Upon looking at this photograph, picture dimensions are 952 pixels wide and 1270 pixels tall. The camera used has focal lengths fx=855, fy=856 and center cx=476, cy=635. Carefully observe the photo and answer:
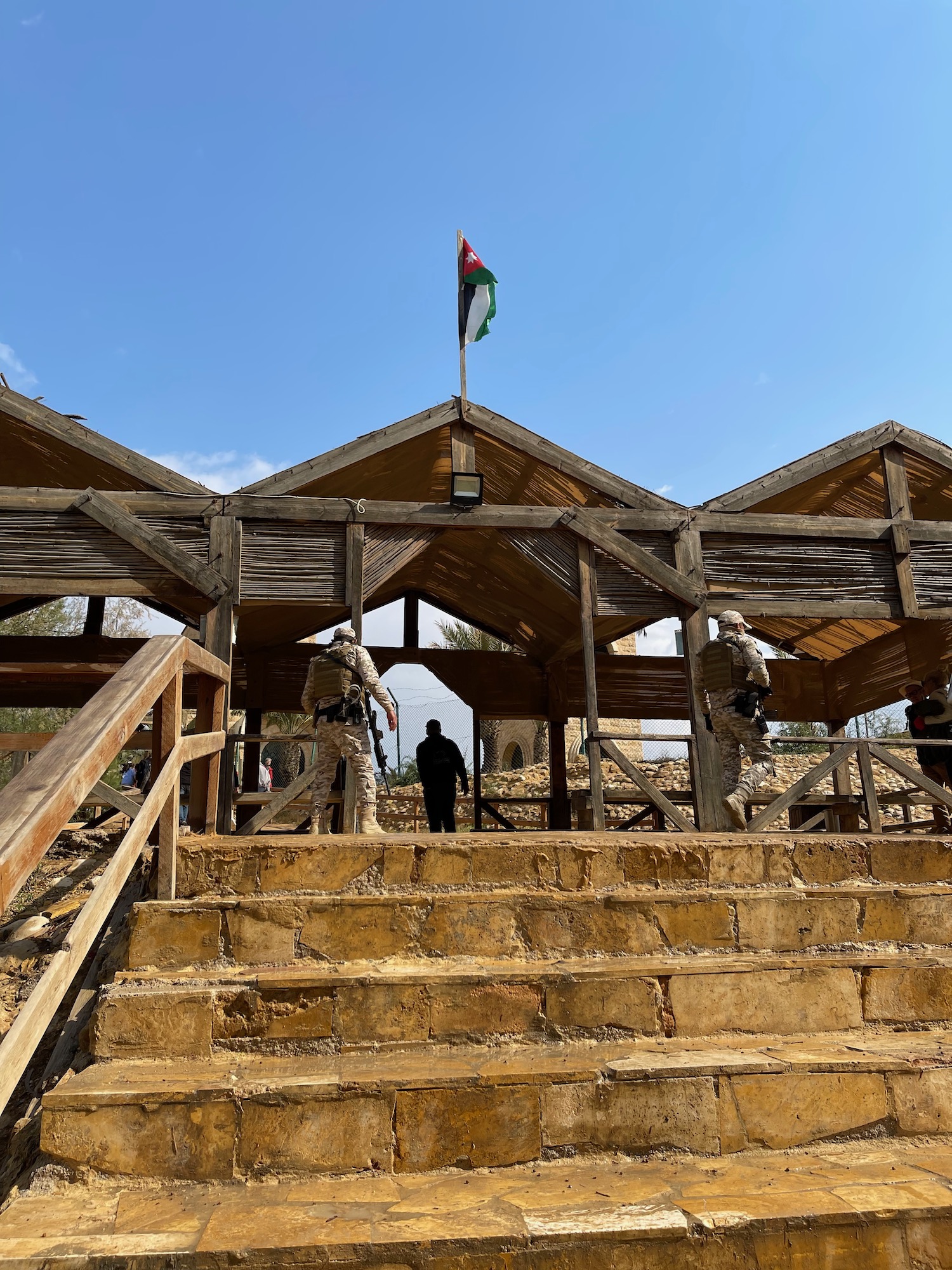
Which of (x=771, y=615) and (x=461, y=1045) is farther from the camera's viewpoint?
(x=771, y=615)

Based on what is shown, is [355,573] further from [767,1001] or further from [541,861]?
[767,1001]

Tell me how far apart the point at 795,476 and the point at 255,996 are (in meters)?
7.48

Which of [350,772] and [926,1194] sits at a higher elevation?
[350,772]

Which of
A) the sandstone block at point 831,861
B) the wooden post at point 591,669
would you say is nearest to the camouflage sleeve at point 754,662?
Answer: the wooden post at point 591,669

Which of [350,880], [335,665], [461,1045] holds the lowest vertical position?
[461,1045]

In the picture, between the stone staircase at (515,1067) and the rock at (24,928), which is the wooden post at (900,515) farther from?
the rock at (24,928)

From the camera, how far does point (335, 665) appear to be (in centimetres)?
639

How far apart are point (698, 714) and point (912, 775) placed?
76.1 inches

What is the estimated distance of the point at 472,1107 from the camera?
3090 mm

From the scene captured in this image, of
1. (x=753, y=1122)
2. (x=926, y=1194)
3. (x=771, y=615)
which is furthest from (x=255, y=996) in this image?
(x=771, y=615)

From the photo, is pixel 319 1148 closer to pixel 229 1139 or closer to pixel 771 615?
pixel 229 1139

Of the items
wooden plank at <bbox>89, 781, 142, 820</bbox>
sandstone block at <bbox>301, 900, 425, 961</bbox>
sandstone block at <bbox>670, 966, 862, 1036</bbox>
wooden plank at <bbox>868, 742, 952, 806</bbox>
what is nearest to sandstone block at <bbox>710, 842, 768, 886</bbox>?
sandstone block at <bbox>670, 966, 862, 1036</bbox>

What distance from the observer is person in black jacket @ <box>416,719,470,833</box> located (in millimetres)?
10578

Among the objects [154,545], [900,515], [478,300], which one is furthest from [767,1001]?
[478,300]
